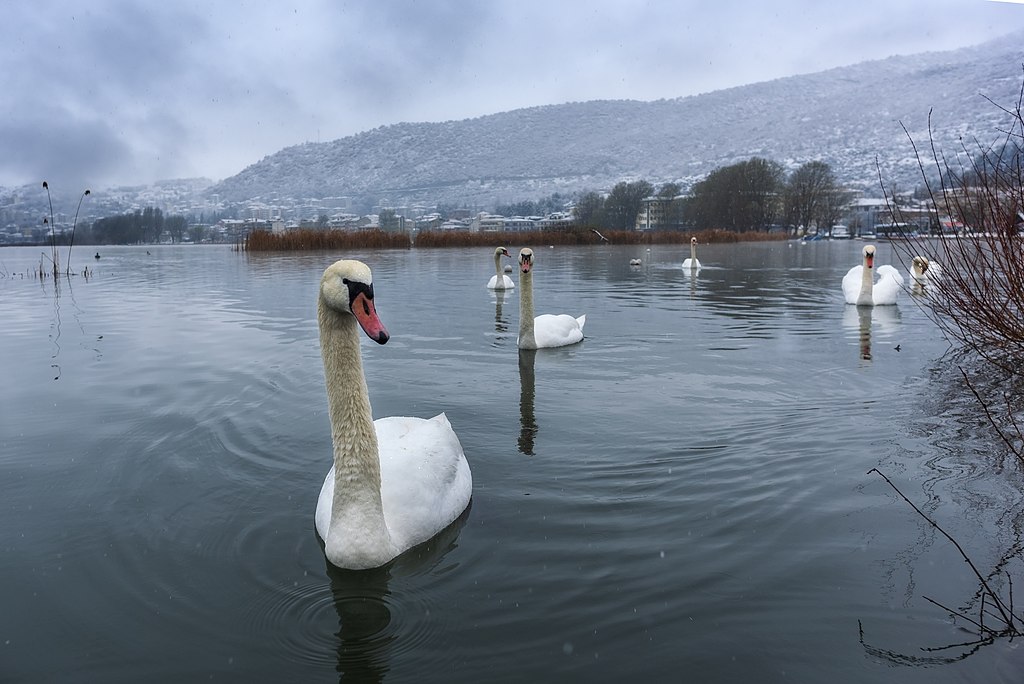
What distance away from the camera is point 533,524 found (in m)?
3.99

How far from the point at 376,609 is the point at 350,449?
2.40 feet

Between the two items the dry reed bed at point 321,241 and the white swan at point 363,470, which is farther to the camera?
the dry reed bed at point 321,241

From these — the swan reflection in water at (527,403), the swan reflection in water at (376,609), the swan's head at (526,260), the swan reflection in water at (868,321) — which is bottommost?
the swan reflection in water at (376,609)

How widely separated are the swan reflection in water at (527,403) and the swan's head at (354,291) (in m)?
2.23

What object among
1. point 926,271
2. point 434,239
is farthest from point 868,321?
point 434,239

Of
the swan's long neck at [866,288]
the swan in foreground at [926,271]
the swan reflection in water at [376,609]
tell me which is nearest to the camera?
the swan reflection in water at [376,609]

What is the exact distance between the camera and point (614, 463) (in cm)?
493

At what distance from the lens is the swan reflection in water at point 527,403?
216 inches

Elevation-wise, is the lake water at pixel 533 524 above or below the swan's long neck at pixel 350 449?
below

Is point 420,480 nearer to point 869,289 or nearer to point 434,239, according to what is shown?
point 869,289

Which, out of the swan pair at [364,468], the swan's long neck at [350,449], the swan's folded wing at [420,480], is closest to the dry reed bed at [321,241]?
the swan's folded wing at [420,480]

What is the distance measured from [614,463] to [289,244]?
118ft

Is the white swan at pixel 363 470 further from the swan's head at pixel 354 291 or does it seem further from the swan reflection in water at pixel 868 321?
the swan reflection in water at pixel 868 321

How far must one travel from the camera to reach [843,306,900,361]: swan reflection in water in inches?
372
